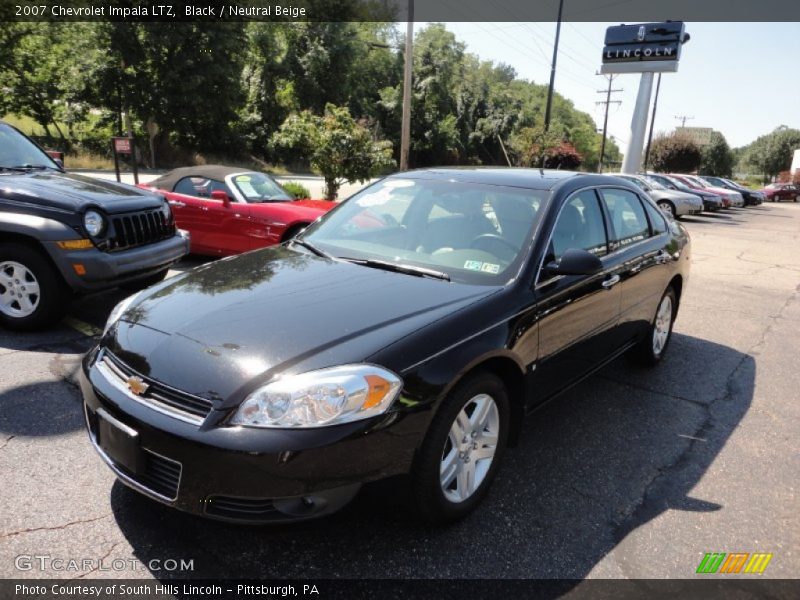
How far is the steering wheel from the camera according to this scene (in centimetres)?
305

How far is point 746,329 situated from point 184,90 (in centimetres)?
3026

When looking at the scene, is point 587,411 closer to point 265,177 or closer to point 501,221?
point 501,221

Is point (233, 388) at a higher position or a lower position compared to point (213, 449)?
higher

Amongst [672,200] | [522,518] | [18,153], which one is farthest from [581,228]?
[672,200]

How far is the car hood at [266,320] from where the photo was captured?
2.16 meters

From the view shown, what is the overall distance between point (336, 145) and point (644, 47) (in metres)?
25.4

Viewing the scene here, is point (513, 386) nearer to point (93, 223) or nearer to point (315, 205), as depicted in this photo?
point (93, 223)

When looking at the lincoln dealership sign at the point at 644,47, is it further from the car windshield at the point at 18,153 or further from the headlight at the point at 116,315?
the headlight at the point at 116,315

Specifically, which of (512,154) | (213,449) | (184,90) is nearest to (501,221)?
(213,449)

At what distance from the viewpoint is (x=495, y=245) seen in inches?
123

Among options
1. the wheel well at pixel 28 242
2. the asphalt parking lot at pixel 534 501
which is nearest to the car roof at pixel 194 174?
the wheel well at pixel 28 242

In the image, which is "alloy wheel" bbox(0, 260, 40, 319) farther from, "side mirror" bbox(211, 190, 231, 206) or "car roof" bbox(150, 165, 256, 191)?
"car roof" bbox(150, 165, 256, 191)

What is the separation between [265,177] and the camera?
8.38 meters

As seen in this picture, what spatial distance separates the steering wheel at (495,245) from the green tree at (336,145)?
1039 cm
